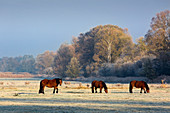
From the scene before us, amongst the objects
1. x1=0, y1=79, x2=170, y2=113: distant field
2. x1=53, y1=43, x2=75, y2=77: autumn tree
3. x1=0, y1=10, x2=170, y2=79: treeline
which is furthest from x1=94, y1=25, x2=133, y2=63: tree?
x1=0, y1=79, x2=170, y2=113: distant field

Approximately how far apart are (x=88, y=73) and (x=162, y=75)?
34.1 m

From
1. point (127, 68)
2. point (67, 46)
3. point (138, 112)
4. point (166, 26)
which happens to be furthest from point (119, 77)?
point (138, 112)

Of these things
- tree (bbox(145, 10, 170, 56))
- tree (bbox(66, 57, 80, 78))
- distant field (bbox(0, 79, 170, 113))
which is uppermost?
tree (bbox(145, 10, 170, 56))

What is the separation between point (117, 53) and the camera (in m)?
97.5

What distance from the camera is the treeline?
70.6 meters

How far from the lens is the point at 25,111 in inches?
648

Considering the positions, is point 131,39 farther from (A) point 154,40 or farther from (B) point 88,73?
(A) point 154,40

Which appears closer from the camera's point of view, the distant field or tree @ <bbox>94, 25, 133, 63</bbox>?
the distant field

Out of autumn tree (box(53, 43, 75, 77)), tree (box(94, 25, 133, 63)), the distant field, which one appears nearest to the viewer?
the distant field

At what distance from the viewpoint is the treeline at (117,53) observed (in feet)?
232

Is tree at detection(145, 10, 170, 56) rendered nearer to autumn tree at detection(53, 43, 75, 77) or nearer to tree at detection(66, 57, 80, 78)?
tree at detection(66, 57, 80, 78)

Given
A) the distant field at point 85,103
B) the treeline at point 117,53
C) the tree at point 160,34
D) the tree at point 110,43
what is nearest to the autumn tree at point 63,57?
the treeline at point 117,53

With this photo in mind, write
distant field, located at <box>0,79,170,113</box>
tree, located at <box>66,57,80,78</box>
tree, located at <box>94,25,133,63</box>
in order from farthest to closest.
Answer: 1. tree, located at <box>66,57,80,78</box>
2. tree, located at <box>94,25,133,63</box>
3. distant field, located at <box>0,79,170,113</box>

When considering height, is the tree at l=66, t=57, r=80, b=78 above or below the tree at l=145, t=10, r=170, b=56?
below
